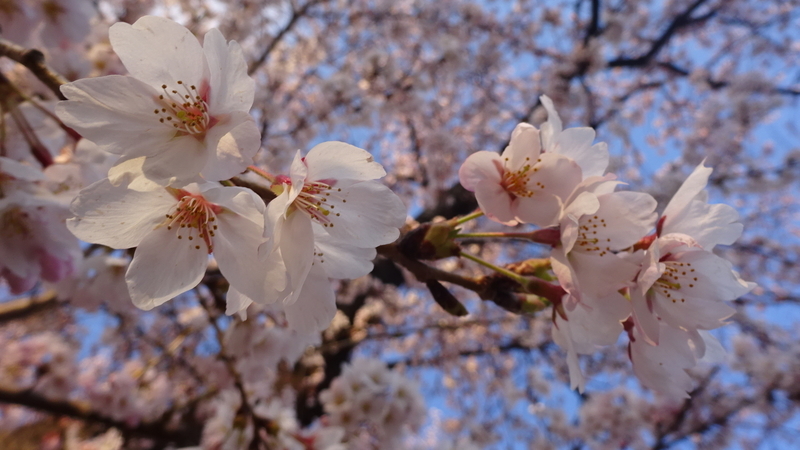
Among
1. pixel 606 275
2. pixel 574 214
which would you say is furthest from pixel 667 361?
pixel 574 214

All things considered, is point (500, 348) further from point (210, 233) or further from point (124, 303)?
point (210, 233)

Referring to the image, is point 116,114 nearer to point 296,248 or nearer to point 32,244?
point 296,248

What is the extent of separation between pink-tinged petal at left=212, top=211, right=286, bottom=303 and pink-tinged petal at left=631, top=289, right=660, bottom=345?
1.81 feet

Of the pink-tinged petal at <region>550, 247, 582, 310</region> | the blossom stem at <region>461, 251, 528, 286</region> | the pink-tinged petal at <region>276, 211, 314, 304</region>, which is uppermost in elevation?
the pink-tinged petal at <region>276, 211, 314, 304</region>

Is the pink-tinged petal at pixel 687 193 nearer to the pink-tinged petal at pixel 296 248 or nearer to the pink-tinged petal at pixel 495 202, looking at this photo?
the pink-tinged petal at pixel 495 202

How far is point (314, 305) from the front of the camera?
673 mm

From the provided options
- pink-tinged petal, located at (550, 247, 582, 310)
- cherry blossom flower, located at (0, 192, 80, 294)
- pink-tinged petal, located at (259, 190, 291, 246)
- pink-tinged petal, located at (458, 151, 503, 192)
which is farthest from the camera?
cherry blossom flower, located at (0, 192, 80, 294)

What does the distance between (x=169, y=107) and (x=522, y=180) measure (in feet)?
2.00

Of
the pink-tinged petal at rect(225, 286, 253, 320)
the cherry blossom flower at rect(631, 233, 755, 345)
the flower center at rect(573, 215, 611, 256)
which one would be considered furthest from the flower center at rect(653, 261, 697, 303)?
the pink-tinged petal at rect(225, 286, 253, 320)

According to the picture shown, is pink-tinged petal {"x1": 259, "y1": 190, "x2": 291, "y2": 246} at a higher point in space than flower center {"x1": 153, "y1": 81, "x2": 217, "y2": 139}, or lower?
lower

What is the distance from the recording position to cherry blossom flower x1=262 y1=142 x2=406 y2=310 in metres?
0.57

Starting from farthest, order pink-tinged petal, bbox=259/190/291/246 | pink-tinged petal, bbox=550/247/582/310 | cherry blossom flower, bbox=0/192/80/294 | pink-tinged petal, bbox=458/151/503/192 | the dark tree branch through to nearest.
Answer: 1. the dark tree branch
2. cherry blossom flower, bbox=0/192/80/294
3. pink-tinged petal, bbox=458/151/503/192
4. pink-tinged petal, bbox=550/247/582/310
5. pink-tinged petal, bbox=259/190/291/246

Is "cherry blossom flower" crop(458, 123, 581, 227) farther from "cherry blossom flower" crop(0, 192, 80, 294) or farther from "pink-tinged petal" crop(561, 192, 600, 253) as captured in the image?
"cherry blossom flower" crop(0, 192, 80, 294)

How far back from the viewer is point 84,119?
0.57 m
